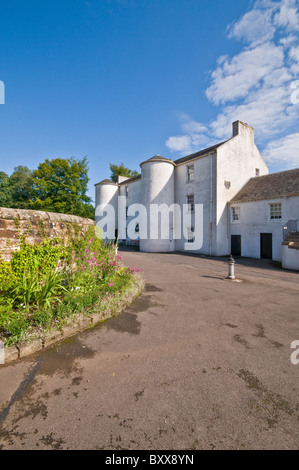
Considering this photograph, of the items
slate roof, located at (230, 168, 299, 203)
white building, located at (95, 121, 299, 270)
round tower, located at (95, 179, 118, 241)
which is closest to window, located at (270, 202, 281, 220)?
white building, located at (95, 121, 299, 270)

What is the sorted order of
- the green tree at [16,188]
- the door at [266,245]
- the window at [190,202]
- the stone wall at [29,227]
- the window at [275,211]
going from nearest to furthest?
the stone wall at [29,227]
the window at [275,211]
the door at [266,245]
the window at [190,202]
the green tree at [16,188]

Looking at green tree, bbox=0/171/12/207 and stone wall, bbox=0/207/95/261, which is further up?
green tree, bbox=0/171/12/207

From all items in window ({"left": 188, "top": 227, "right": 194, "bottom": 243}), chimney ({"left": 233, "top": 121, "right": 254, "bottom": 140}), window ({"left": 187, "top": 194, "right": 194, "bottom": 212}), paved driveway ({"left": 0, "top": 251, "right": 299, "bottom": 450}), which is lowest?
paved driveway ({"left": 0, "top": 251, "right": 299, "bottom": 450})

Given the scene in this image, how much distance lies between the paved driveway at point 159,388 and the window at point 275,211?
1389cm

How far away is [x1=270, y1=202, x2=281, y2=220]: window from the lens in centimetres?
1641

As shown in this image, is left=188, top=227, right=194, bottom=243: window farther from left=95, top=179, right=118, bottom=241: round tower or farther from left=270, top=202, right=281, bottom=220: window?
left=95, top=179, right=118, bottom=241: round tower

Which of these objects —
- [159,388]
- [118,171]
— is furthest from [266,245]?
[118,171]

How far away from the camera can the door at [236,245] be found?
19.0 meters

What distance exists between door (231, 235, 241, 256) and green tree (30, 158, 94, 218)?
63.1 feet

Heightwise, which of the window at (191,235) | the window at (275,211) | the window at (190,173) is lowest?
the window at (191,235)

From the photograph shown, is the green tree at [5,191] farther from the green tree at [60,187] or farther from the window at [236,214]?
the window at [236,214]

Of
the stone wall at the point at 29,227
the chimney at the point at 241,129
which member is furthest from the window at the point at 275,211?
the stone wall at the point at 29,227
